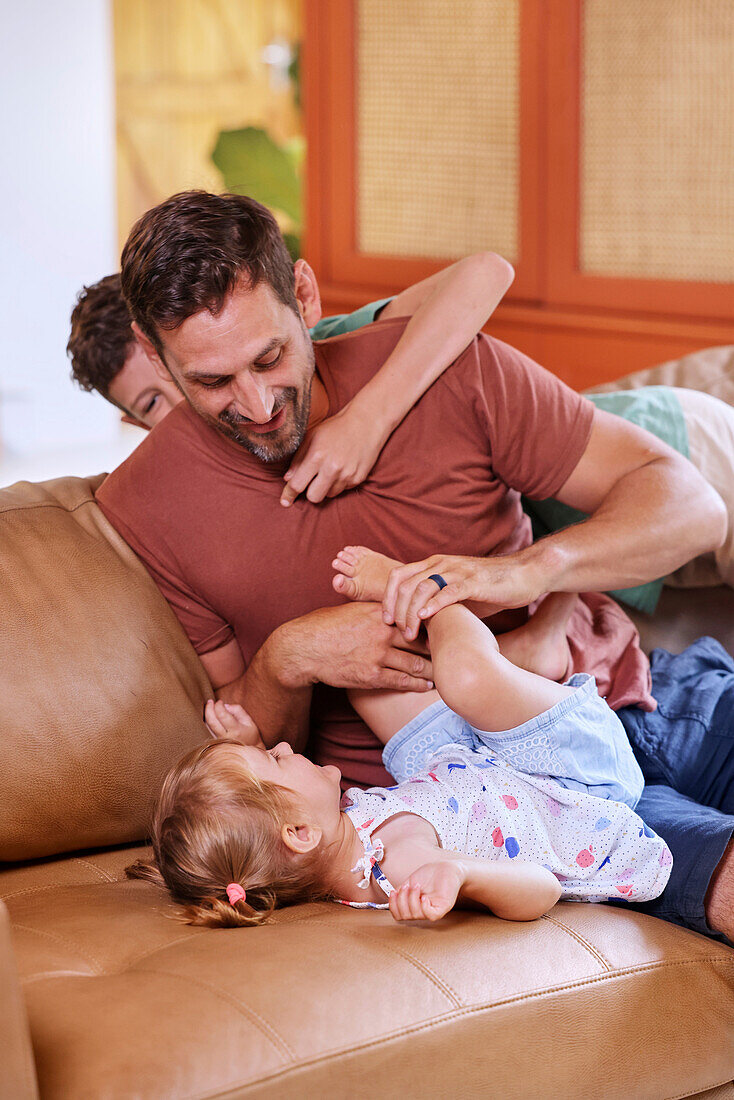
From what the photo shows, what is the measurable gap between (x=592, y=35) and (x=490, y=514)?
6.77 feet

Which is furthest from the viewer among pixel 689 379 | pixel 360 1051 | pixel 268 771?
pixel 689 379

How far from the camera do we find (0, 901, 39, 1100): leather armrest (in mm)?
966

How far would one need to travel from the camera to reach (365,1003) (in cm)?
116

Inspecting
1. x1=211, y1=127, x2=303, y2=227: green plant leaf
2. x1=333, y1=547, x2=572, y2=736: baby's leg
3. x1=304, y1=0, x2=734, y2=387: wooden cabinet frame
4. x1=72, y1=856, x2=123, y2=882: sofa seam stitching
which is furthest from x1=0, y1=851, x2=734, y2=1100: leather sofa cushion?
x1=211, y1=127, x2=303, y2=227: green plant leaf

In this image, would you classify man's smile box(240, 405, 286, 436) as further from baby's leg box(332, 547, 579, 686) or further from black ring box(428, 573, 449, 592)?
black ring box(428, 573, 449, 592)

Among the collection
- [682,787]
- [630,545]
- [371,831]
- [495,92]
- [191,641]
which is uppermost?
[495,92]

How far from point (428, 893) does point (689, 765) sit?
2.19 feet

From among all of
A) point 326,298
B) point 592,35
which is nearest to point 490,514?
point 592,35

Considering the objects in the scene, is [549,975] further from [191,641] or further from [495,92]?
[495,92]

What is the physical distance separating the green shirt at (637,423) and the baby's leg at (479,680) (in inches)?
21.4

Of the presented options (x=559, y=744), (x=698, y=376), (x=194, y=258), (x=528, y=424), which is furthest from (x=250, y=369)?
(x=698, y=376)

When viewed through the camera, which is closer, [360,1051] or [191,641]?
[360,1051]

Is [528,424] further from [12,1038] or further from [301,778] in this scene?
[12,1038]

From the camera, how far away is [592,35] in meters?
3.27
